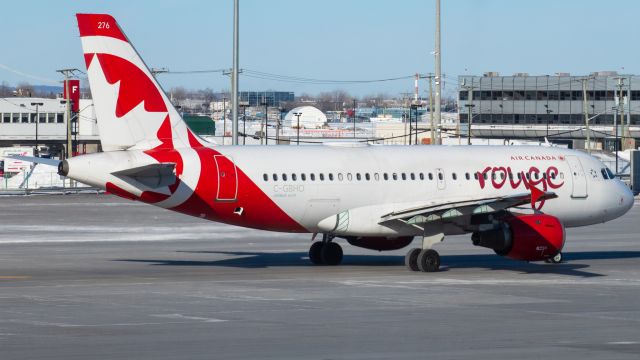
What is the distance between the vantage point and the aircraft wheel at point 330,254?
35938 mm

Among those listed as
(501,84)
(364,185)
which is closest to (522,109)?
(501,84)

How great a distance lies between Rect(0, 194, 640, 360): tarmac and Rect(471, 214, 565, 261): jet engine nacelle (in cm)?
66

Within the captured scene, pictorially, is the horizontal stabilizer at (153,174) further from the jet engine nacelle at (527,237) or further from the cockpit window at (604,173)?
the cockpit window at (604,173)

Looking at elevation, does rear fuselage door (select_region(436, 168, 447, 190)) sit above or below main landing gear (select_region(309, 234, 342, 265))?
above

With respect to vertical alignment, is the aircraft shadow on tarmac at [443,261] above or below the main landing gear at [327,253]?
below

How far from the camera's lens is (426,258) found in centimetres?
3347

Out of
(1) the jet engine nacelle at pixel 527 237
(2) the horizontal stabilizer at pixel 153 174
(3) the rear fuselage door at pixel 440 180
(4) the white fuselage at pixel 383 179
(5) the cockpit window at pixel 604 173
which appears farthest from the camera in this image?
(5) the cockpit window at pixel 604 173

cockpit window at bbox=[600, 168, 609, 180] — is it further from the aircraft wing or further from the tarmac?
the aircraft wing

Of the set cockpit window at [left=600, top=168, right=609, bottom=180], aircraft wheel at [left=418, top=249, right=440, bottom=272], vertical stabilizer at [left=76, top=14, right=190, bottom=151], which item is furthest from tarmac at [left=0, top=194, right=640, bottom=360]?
vertical stabilizer at [left=76, top=14, right=190, bottom=151]

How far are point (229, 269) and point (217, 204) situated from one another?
2.66m

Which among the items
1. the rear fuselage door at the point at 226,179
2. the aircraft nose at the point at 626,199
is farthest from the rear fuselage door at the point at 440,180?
the rear fuselage door at the point at 226,179

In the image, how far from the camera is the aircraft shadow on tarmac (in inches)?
1387

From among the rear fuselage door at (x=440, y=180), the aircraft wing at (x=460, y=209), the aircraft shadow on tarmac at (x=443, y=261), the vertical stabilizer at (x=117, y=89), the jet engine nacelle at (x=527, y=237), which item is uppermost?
the vertical stabilizer at (x=117, y=89)

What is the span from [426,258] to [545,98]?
135 metres
